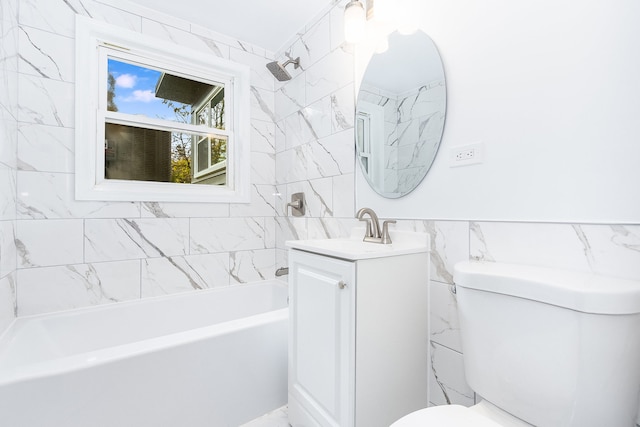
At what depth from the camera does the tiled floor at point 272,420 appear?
144 centimetres

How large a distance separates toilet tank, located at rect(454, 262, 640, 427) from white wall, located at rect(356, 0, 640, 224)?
0.26 metres

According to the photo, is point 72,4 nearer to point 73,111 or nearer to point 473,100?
point 73,111

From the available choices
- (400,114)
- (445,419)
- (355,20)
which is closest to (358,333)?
(445,419)

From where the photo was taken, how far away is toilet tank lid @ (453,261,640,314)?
0.67 metres

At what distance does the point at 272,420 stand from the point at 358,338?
0.85 metres

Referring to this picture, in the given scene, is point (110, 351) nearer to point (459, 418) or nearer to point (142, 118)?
point (459, 418)

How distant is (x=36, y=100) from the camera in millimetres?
1625

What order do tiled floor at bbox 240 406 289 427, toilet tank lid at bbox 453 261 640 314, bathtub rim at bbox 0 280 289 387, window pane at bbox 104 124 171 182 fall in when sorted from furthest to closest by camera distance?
window pane at bbox 104 124 171 182 < tiled floor at bbox 240 406 289 427 < bathtub rim at bbox 0 280 289 387 < toilet tank lid at bbox 453 261 640 314

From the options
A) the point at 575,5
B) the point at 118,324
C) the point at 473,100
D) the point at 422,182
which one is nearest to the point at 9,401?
the point at 118,324

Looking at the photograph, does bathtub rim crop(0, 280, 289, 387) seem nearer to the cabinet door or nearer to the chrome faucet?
the cabinet door

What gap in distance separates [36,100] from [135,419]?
177 centimetres

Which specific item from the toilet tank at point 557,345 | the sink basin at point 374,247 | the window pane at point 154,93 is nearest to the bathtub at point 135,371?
the sink basin at point 374,247

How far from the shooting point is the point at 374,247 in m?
1.27

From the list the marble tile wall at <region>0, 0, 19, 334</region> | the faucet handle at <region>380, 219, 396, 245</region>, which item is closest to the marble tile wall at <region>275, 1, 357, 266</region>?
the faucet handle at <region>380, 219, 396, 245</region>
